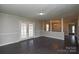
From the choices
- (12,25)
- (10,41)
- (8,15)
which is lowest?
(10,41)

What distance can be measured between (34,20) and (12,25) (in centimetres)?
420

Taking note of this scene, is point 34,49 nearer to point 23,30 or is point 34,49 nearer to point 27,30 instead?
point 23,30

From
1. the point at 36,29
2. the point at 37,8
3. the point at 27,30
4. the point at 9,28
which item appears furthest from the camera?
the point at 36,29

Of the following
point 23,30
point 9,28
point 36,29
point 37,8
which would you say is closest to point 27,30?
point 23,30

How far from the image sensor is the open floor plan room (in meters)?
5.04

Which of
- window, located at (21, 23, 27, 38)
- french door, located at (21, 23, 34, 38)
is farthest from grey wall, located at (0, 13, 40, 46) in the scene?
french door, located at (21, 23, 34, 38)

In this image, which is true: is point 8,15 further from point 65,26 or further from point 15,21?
point 65,26

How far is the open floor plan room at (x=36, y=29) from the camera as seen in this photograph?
5045 mm

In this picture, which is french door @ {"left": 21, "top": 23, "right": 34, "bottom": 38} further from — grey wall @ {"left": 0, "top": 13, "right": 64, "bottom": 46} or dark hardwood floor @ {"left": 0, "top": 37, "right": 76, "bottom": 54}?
dark hardwood floor @ {"left": 0, "top": 37, "right": 76, "bottom": 54}

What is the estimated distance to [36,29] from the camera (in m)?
12.2

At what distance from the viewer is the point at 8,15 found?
736 centimetres

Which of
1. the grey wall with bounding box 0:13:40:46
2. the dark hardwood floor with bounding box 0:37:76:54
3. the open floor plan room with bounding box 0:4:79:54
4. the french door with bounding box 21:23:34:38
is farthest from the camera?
the french door with bounding box 21:23:34:38

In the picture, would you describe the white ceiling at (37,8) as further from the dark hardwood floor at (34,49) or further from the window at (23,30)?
the window at (23,30)
